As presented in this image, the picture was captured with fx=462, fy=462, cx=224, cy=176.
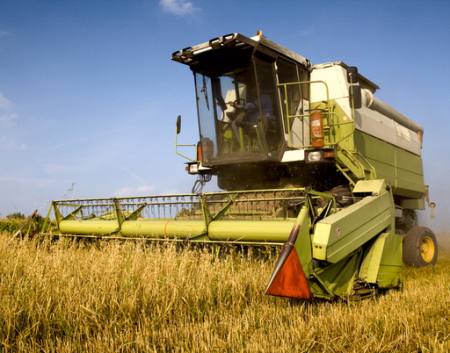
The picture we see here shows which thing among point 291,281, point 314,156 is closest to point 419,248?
point 314,156

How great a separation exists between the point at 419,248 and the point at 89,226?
13.1 feet

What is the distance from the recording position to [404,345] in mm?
2426

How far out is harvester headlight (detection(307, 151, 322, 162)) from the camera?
4.98 metres

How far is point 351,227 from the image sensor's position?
132 inches

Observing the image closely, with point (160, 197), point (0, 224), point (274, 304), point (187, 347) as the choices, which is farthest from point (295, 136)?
point (0, 224)

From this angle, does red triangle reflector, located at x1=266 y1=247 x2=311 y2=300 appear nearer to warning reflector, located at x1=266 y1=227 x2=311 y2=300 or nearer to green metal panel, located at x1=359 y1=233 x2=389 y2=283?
warning reflector, located at x1=266 y1=227 x2=311 y2=300

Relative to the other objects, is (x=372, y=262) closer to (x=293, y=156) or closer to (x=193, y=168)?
(x=293, y=156)

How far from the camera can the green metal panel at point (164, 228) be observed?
4.36m

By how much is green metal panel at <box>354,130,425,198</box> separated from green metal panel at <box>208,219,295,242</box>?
2465 millimetres

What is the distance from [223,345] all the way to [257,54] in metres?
3.67

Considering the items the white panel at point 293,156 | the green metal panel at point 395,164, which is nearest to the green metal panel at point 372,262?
the white panel at point 293,156

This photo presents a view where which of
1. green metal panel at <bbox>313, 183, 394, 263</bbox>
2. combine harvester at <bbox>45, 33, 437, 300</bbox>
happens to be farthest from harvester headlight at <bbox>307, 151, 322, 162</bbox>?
green metal panel at <bbox>313, 183, 394, 263</bbox>

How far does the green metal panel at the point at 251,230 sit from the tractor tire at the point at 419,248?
258 centimetres

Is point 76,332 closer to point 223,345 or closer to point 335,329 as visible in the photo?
point 223,345
